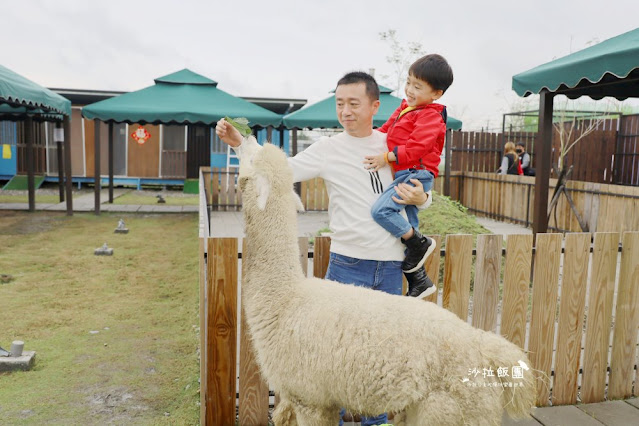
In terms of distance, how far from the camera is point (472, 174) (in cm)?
1673

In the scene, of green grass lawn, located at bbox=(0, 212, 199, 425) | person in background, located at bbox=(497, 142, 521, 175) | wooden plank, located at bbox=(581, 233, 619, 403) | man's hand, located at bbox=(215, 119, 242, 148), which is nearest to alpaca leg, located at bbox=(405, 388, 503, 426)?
man's hand, located at bbox=(215, 119, 242, 148)

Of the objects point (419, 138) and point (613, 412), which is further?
point (613, 412)

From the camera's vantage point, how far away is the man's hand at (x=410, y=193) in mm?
2480

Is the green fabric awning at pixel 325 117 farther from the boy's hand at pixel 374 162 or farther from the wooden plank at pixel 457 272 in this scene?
the boy's hand at pixel 374 162

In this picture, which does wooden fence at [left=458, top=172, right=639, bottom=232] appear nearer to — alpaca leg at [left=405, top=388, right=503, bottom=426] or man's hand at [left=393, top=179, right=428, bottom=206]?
man's hand at [left=393, top=179, right=428, bottom=206]

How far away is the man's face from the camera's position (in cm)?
256

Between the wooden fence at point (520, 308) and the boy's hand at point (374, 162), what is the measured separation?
0.92 meters

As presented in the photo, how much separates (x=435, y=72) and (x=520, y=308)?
1.89m

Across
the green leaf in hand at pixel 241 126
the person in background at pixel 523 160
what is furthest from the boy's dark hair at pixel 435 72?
the person in background at pixel 523 160

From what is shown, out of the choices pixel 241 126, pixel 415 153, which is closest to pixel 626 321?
pixel 415 153

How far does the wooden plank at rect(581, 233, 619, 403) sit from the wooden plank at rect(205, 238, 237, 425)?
8.34 ft

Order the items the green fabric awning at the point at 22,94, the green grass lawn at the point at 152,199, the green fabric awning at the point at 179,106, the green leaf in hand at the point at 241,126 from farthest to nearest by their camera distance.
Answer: the green grass lawn at the point at 152,199
the green fabric awning at the point at 179,106
the green fabric awning at the point at 22,94
the green leaf in hand at the point at 241,126

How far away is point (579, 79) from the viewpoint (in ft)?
19.8

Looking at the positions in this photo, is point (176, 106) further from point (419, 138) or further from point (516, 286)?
point (419, 138)
